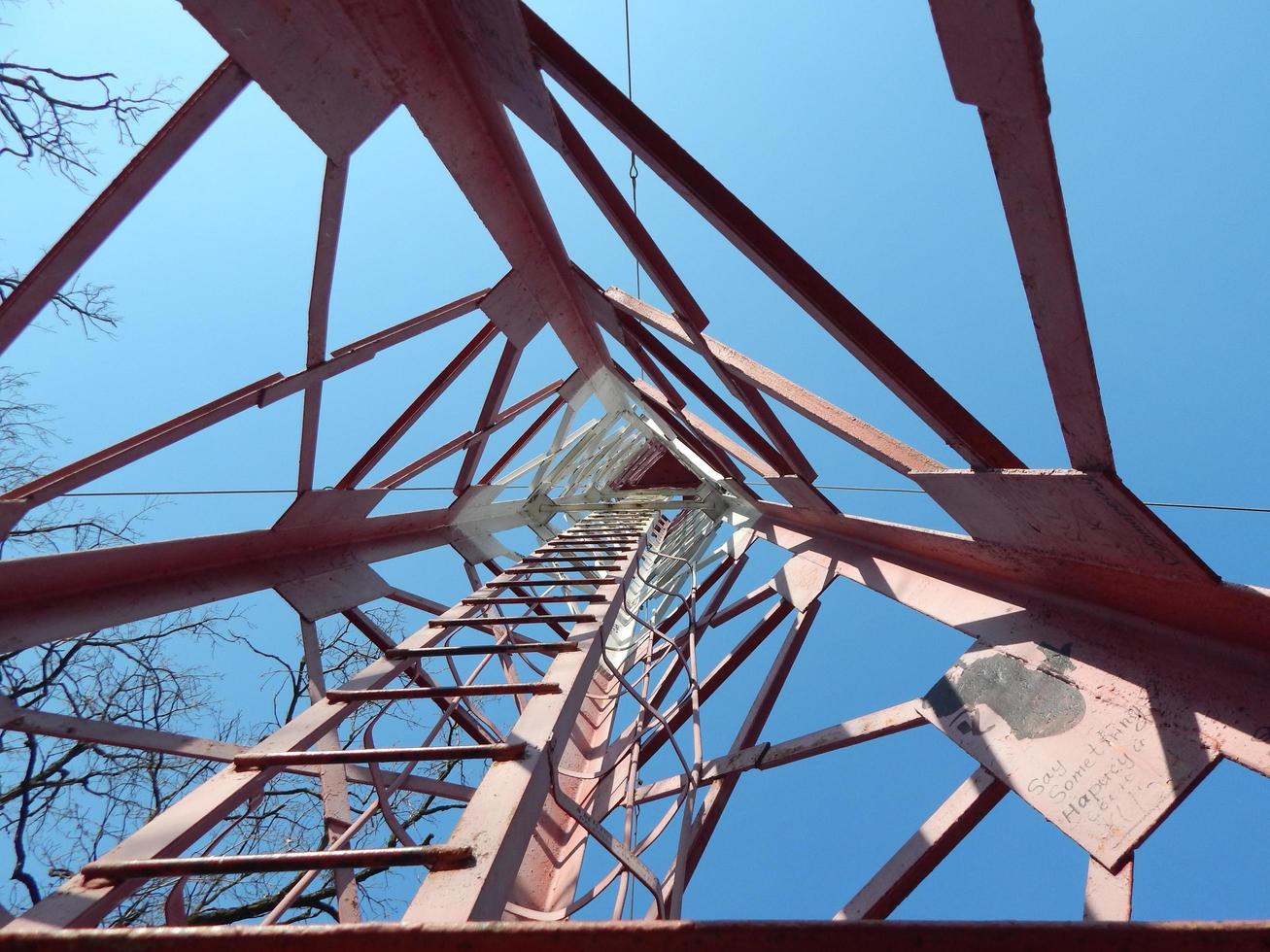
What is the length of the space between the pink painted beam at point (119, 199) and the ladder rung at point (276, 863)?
223cm

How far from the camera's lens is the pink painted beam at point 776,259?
3045mm

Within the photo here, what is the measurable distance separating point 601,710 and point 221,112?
565 centimetres

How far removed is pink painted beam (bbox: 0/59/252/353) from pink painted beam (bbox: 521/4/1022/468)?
1.49 m

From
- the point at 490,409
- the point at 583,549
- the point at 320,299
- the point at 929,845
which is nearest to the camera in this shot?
the point at 929,845

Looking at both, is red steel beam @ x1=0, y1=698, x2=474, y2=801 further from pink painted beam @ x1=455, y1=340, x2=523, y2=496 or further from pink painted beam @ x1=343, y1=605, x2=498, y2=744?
pink painted beam @ x1=455, y1=340, x2=523, y2=496

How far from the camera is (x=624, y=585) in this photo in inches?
251

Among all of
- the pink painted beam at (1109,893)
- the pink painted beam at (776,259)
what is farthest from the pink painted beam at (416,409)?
the pink painted beam at (1109,893)

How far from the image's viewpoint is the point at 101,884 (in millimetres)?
2223

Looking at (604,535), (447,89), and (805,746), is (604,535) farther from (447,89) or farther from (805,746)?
(447,89)

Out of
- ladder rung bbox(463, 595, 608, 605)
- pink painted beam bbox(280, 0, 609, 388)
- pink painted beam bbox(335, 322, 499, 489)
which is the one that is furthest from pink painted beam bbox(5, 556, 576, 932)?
pink painted beam bbox(280, 0, 609, 388)

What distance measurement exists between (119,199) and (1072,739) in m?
4.56

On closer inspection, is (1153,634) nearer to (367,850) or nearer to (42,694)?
(367,850)

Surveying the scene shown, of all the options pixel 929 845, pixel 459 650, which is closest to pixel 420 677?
pixel 459 650

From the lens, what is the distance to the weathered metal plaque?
2.32 meters
